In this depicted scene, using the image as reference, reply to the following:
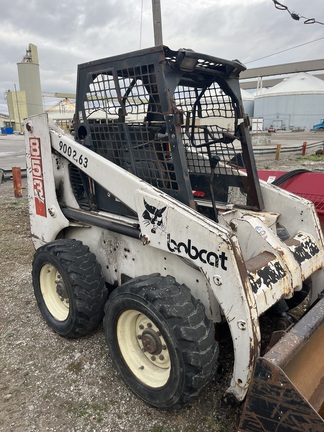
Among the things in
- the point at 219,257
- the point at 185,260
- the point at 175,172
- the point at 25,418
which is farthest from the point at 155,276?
the point at 25,418

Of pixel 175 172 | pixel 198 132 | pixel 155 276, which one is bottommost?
pixel 155 276

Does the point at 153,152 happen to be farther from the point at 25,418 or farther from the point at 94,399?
the point at 25,418

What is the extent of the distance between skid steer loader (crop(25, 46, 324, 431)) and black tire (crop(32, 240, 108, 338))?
0.01 meters

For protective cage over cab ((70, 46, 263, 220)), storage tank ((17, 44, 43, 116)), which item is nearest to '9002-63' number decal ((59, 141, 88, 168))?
protective cage over cab ((70, 46, 263, 220))

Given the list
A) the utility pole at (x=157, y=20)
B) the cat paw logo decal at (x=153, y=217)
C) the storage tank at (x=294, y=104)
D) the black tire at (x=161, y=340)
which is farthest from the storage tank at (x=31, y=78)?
the black tire at (x=161, y=340)

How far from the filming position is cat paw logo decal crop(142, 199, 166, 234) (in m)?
2.31

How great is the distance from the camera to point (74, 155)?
2.93 m

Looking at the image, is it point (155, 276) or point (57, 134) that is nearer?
point (155, 276)

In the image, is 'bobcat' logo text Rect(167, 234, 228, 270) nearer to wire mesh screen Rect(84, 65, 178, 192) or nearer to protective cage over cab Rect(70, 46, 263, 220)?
protective cage over cab Rect(70, 46, 263, 220)

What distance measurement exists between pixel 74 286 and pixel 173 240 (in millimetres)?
993

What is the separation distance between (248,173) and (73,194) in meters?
1.62

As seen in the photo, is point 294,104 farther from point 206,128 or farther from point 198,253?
point 198,253

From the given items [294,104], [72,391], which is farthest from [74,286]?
[294,104]

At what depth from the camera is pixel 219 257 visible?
2020 mm
